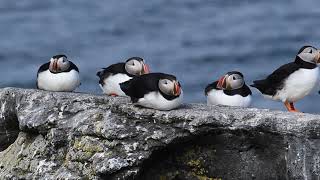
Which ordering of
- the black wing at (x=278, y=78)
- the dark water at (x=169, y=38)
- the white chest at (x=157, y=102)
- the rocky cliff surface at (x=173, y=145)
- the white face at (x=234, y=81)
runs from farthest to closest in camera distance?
the dark water at (x=169, y=38) → the white face at (x=234, y=81) → the black wing at (x=278, y=78) → the white chest at (x=157, y=102) → the rocky cliff surface at (x=173, y=145)

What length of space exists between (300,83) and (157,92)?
1621 mm

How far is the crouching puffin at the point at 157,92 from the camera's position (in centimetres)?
895

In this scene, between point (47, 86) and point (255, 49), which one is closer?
point (47, 86)

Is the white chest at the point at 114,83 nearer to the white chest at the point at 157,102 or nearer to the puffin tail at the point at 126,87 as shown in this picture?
the puffin tail at the point at 126,87

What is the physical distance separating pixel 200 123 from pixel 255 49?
16478 millimetres

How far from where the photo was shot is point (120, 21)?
95.6 ft

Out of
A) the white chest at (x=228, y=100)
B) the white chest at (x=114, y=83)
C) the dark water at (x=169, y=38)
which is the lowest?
the dark water at (x=169, y=38)

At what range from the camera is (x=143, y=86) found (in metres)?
9.09

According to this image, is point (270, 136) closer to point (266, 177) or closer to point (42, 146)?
point (266, 177)

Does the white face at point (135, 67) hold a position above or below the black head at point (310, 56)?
below

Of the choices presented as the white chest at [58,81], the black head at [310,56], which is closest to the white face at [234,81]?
the black head at [310,56]

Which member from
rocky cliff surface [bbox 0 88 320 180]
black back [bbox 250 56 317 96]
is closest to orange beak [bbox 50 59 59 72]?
rocky cliff surface [bbox 0 88 320 180]

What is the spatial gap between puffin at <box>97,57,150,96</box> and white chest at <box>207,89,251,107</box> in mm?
672

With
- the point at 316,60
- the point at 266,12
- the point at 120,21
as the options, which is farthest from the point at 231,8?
the point at 316,60
